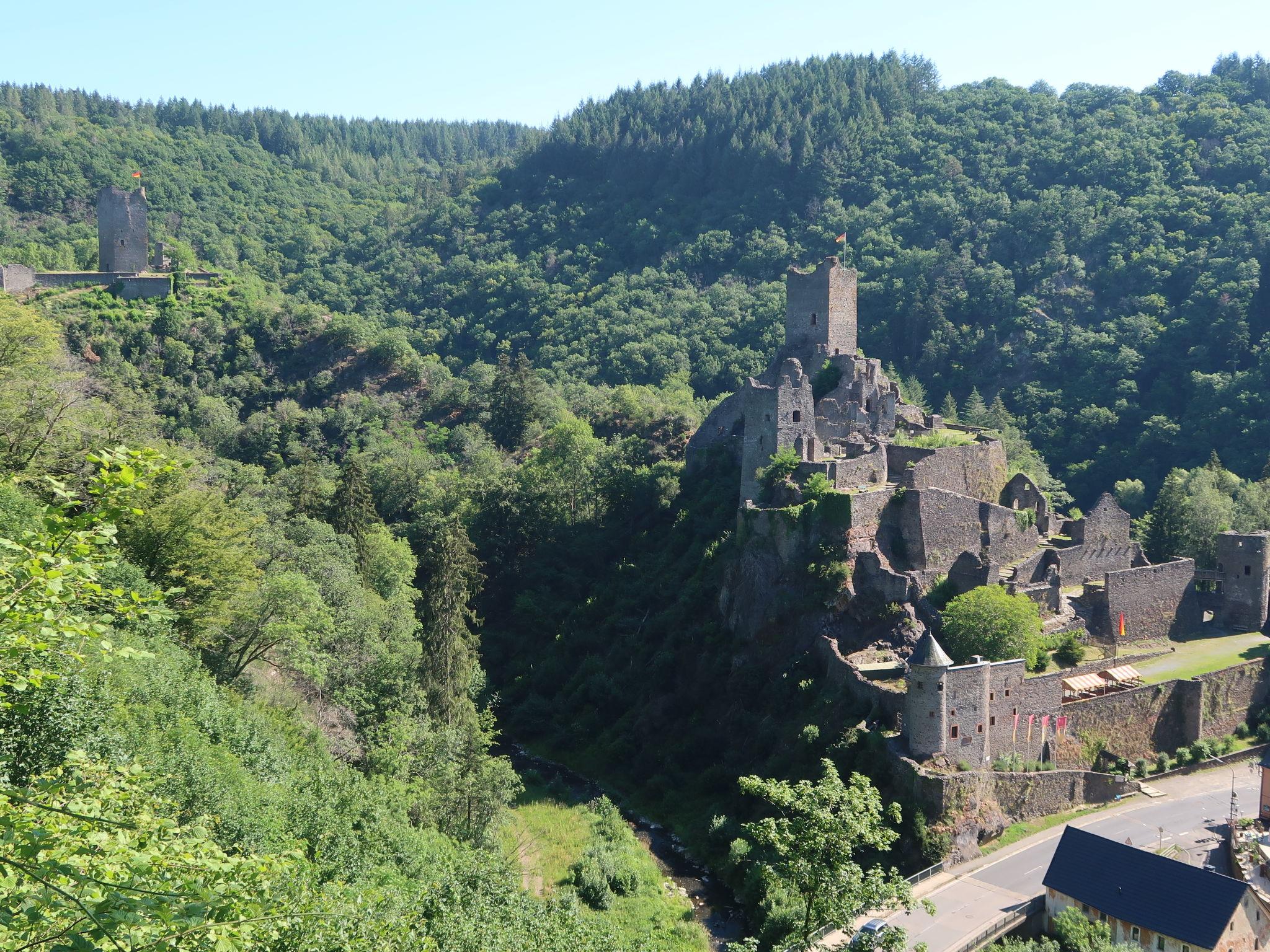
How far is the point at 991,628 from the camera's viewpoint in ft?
137

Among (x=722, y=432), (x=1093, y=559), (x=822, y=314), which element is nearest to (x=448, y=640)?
(x=722, y=432)

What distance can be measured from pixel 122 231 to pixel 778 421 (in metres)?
55.9

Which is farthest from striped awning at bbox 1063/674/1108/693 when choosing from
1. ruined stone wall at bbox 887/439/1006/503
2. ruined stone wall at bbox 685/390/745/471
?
ruined stone wall at bbox 685/390/745/471

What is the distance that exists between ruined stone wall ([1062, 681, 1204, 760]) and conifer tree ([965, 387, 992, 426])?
2940cm

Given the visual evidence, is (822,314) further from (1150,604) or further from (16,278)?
(16,278)

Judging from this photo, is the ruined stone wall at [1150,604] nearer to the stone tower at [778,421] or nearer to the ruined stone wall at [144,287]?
the stone tower at [778,421]

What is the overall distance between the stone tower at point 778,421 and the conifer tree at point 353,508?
18.9 meters

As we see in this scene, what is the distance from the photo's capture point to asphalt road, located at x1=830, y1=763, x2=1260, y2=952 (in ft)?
109

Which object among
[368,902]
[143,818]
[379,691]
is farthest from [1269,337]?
[143,818]

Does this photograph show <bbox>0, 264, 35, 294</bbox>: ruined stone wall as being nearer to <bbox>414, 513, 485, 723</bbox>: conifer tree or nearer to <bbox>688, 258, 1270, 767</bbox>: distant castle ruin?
<bbox>414, 513, 485, 723</bbox>: conifer tree

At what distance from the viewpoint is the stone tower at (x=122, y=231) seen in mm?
82812

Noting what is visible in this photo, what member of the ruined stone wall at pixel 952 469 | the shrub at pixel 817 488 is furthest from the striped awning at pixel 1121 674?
the shrub at pixel 817 488

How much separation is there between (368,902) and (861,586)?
28.3 meters

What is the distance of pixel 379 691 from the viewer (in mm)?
40625
